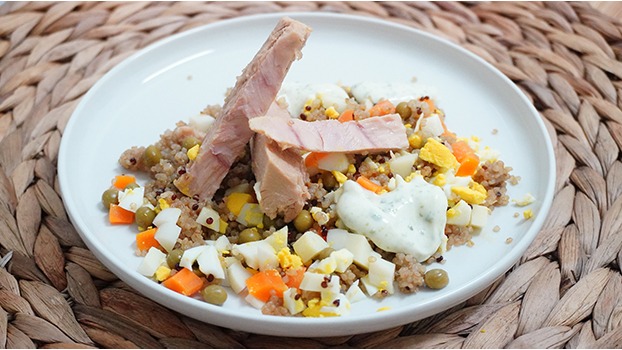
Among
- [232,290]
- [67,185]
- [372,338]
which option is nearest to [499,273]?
[372,338]

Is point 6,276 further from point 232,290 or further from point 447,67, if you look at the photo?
point 447,67

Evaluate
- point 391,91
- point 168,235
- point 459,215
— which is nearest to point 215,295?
point 168,235

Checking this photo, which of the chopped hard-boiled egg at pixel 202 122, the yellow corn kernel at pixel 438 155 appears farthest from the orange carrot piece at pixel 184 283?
the yellow corn kernel at pixel 438 155

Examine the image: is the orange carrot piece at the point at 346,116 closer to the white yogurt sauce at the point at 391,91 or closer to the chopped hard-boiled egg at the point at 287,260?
the white yogurt sauce at the point at 391,91

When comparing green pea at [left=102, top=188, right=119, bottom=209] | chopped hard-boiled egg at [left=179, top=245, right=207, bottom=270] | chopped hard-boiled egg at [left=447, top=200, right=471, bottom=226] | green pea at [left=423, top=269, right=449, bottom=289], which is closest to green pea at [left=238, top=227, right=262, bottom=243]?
chopped hard-boiled egg at [left=179, top=245, right=207, bottom=270]

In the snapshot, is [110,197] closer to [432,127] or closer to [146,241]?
[146,241]

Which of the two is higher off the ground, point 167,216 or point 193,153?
point 193,153

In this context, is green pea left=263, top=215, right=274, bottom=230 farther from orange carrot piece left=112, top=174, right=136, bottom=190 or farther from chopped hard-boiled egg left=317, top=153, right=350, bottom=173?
orange carrot piece left=112, top=174, right=136, bottom=190
